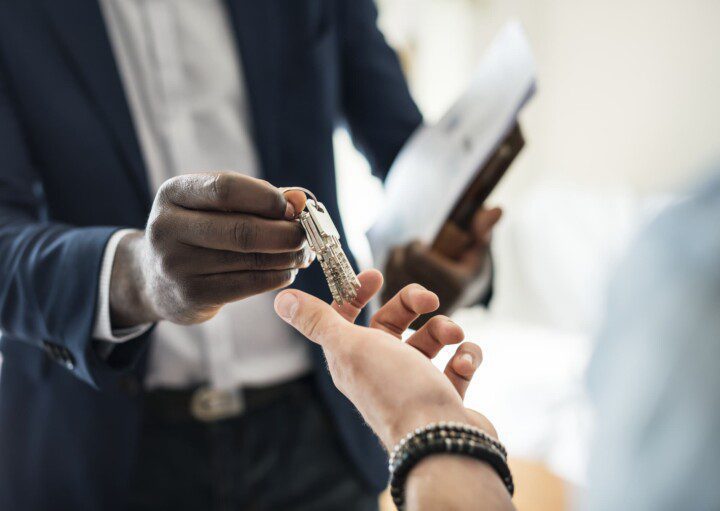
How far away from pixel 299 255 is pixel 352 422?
1.02 feet

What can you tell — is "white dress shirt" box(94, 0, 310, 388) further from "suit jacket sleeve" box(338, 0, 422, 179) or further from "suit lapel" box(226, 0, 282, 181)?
"suit jacket sleeve" box(338, 0, 422, 179)

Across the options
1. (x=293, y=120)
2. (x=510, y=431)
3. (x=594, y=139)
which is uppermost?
(x=293, y=120)

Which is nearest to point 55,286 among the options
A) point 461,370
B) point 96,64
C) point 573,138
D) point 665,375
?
point 96,64

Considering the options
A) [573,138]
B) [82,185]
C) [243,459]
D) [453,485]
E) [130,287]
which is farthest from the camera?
[573,138]

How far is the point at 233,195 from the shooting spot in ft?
0.97

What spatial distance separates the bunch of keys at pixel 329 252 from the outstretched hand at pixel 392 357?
1cm

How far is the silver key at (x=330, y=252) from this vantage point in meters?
0.30

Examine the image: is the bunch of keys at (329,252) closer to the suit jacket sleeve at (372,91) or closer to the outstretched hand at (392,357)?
the outstretched hand at (392,357)

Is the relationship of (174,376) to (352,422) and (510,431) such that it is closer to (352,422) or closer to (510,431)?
(352,422)

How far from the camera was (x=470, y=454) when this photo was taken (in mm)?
264

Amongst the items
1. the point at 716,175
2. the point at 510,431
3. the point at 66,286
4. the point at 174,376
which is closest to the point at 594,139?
the point at 510,431

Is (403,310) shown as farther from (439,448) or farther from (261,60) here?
(261,60)

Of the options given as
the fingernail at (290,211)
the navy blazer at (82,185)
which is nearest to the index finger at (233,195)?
the fingernail at (290,211)

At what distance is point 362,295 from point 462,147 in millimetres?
193
